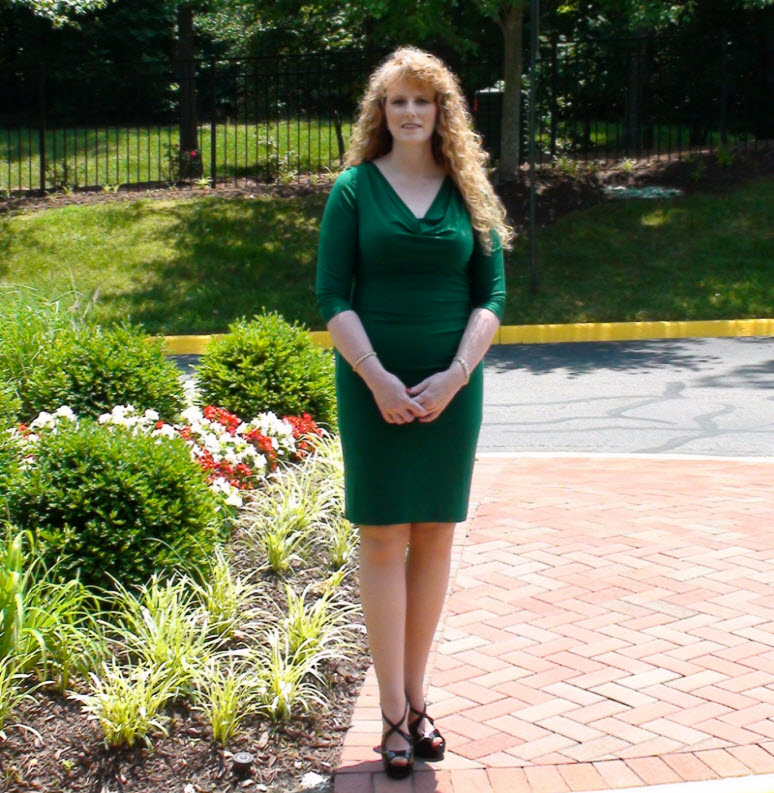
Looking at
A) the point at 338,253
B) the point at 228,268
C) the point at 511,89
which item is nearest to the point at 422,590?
the point at 338,253

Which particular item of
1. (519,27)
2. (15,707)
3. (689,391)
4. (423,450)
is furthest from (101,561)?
(519,27)

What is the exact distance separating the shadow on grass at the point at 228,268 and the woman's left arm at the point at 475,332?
30.2 feet

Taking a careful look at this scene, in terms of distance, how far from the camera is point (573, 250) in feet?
48.6

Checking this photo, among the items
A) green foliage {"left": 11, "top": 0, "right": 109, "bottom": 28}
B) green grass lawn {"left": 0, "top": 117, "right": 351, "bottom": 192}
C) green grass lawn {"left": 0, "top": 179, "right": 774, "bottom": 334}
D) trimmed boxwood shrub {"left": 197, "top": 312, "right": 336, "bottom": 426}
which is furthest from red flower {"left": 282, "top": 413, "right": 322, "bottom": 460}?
green foliage {"left": 11, "top": 0, "right": 109, "bottom": 28}

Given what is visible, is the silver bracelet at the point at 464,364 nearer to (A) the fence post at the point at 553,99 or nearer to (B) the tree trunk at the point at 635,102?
(A) the fence post at the point at 553,99

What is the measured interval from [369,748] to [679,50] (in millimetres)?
16612

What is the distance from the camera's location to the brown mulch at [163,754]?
134 inches

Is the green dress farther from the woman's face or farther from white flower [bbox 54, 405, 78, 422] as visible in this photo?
white flower [bbox 54, 405, 78, 422]

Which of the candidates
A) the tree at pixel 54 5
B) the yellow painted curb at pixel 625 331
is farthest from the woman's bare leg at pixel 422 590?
the tree at pixel 54 5

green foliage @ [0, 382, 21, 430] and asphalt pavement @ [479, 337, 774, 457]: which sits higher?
green foliage @ [0, 382, 21, 430]

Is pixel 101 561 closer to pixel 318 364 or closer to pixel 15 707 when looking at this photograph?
pixel 15 707

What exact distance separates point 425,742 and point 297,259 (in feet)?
38.2

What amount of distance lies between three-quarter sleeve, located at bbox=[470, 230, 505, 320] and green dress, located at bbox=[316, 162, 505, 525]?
0.08 m

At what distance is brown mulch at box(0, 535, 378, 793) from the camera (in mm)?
3404
